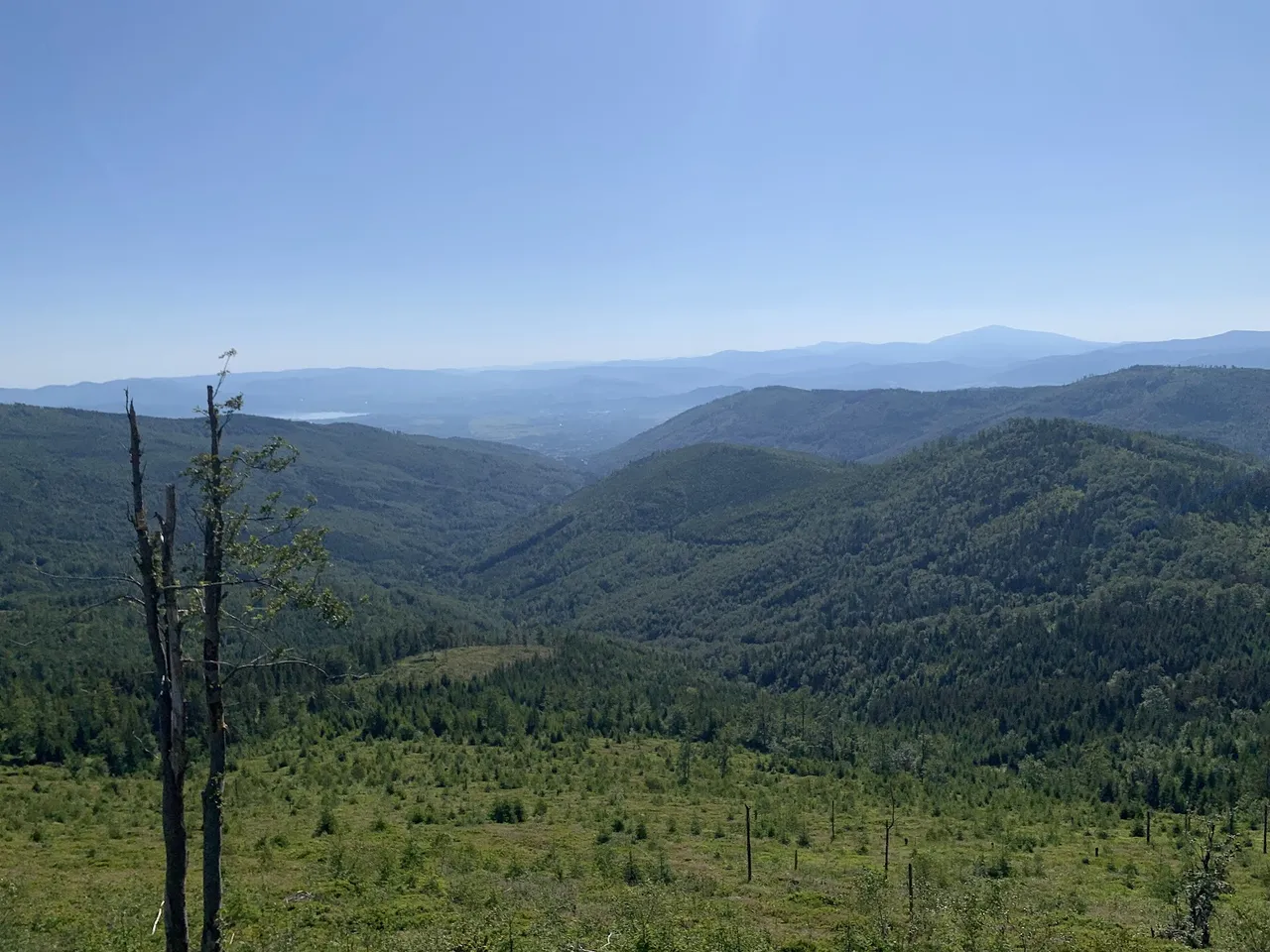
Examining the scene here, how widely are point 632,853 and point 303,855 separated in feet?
50.7

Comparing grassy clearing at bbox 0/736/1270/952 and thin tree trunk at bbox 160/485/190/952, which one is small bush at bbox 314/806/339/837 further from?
thin tree trunk at bbox 160/485/190/952

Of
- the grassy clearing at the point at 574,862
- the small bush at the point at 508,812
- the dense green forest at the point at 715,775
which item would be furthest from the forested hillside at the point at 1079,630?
the small bush at the point at 508,812

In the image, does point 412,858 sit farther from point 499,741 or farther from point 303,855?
point 499,741

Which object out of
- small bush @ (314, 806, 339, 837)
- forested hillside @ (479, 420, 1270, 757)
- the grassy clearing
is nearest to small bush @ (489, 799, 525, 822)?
the grassy clearing

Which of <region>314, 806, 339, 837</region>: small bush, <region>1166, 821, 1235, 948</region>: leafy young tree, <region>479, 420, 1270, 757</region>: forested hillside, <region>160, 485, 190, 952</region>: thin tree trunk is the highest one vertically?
<region>160, 485, 190, 952</region>: thin tree trunk

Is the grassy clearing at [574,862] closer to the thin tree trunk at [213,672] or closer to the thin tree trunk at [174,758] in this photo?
the thin tree trunk at [213,672]

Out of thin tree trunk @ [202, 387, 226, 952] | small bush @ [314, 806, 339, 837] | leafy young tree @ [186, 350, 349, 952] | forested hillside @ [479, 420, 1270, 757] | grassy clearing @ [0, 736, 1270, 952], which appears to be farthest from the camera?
forested hillside @ [479, 420, 1270, 757]

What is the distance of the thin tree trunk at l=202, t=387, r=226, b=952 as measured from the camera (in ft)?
56.9

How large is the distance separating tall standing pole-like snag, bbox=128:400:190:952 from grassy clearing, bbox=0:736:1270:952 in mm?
7729

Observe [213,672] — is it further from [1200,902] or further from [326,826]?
[1200,902]

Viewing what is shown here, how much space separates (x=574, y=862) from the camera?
36062 mm

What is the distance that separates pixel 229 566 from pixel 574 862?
24904mm

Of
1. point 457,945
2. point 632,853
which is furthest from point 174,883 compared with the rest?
point 632,853

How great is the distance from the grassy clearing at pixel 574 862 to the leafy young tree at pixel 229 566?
7168mm
